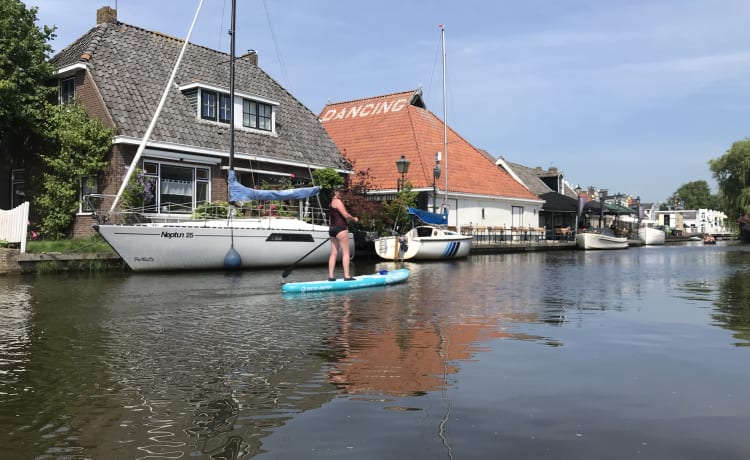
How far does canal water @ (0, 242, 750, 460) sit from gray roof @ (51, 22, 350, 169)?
42.1 feet

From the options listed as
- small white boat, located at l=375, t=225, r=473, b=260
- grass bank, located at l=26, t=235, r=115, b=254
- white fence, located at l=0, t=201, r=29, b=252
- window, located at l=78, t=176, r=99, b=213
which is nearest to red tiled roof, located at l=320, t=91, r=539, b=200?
small white boat, located at l=375, t=225, r=473, b=260

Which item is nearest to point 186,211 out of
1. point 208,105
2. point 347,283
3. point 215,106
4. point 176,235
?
point 208,105

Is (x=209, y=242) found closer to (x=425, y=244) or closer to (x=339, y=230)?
(x=339, y=230)

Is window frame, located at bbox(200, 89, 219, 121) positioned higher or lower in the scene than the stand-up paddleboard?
higher

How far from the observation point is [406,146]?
35594mm

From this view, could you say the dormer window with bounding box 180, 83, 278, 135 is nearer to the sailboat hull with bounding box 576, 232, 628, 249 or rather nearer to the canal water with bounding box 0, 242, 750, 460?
the canal water with bounding box 0, 242, 750, 460

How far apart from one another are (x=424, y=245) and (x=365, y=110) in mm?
17393

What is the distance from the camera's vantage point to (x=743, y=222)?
2276 inches

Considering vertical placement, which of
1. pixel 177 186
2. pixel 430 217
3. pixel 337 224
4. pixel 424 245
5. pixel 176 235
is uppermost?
pixel 177 186

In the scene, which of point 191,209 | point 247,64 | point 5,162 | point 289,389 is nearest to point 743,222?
point 247,64

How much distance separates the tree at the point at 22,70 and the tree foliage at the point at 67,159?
0.67 meters

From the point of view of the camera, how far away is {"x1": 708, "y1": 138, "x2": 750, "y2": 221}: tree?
60.3 metres

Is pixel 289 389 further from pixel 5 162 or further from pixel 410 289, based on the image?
pixel 5 162

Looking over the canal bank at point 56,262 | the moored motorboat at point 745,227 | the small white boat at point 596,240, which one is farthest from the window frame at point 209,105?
the moored motorboat at point 745,227
